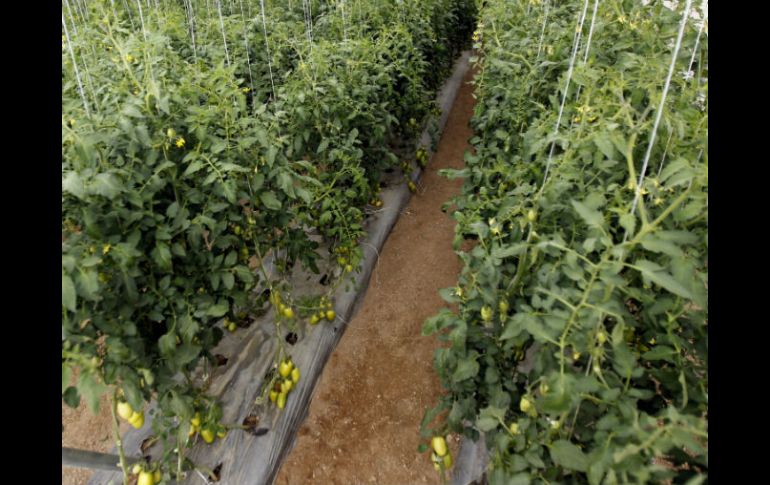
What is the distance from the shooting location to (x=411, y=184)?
12.9 feet

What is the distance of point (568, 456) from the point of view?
1.20 m

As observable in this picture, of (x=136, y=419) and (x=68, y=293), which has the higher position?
(x=68, y=293)

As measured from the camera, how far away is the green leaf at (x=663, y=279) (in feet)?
3.43

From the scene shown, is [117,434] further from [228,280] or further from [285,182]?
[285,182]

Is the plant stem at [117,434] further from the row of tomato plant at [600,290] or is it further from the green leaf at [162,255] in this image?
the row of tomato plant at [600,290]

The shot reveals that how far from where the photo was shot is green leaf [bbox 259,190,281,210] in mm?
1855

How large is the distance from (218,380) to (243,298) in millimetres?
666

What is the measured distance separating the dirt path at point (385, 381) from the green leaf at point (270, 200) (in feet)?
3.86

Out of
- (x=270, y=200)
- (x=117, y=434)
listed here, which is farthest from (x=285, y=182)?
(x=117, y=434)

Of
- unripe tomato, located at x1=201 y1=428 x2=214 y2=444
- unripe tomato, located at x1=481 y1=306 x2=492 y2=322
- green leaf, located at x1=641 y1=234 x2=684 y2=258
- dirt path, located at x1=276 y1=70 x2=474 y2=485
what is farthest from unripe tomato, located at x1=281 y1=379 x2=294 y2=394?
green leaf, located at x1=641 y1=234 x2=684 y2=258

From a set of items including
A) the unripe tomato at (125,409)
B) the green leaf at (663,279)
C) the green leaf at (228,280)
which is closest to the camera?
the green leaf at (663,279)

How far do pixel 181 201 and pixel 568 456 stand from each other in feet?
4.90

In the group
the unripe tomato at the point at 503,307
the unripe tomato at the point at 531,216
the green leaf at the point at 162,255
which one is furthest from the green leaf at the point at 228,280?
the unripe tomato at the point at 531,216
